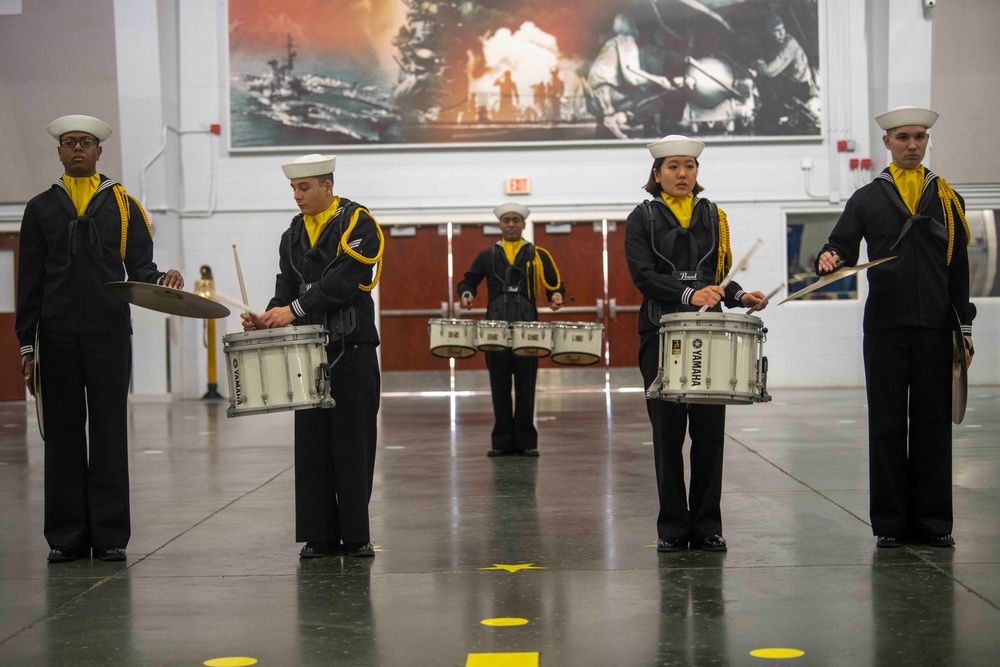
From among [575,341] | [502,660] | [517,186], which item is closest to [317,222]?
[502,660]

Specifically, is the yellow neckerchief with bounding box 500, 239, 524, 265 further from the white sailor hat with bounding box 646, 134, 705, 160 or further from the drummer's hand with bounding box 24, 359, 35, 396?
the drummer's hand with bounding box 24, 359, 35, 396

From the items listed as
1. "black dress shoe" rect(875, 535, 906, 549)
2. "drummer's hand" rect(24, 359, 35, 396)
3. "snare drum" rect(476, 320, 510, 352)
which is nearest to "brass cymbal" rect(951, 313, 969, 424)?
"black dress shoe" rect(875, 535, 906, 549)

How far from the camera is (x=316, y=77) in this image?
59.0 feet

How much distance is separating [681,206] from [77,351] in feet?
9.55

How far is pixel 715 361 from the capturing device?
4965 millimetres

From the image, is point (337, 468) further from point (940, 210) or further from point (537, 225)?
point (537, 225)

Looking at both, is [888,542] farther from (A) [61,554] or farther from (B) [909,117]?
(A) [61,554]

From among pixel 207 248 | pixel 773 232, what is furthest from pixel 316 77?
pixel 773 232

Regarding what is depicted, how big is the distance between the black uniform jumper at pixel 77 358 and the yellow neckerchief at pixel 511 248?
189 inches

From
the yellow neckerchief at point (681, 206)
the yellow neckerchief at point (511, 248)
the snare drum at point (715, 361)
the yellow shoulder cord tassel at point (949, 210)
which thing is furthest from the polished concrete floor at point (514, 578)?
the yellow neckerchief at point (511, 248)

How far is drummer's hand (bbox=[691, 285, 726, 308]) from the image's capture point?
16.7 ft

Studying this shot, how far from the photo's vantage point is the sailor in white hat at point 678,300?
543 cm

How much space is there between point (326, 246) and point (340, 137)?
13.0m

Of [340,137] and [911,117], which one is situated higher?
[340,137]
